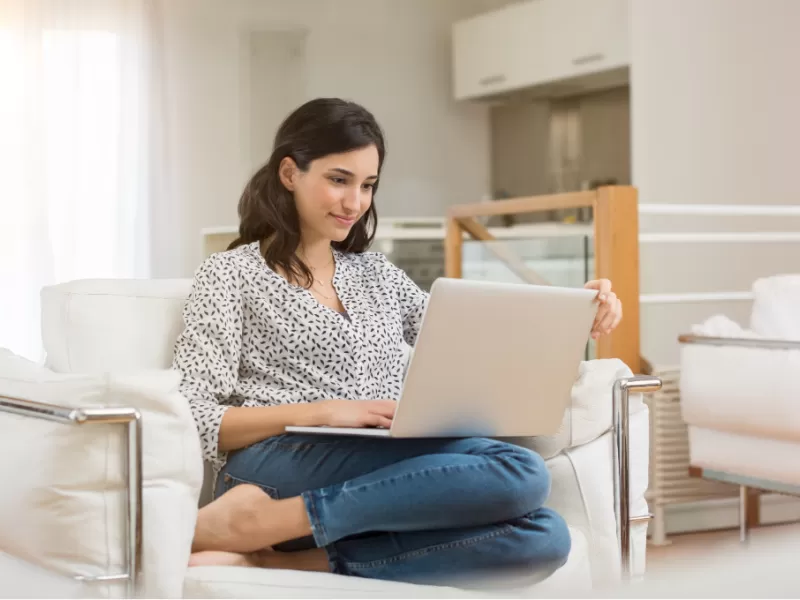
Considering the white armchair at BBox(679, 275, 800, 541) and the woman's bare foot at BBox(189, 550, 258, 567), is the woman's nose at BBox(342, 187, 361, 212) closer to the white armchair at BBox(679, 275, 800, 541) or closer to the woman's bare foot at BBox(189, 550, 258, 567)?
the woman's bare foot at BBox(189, 550, 258, 567)

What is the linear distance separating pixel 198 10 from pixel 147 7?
1.12 feet

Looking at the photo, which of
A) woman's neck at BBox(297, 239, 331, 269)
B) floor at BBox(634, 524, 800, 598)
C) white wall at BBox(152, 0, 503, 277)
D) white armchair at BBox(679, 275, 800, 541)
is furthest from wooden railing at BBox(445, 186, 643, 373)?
white wall at BBox(152, 0, 503, 277)

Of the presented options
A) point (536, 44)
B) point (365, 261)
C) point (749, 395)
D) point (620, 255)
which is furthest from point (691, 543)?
point (536, 44)

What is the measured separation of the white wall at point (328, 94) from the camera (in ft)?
17.6

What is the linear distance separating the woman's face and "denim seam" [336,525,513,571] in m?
0.60

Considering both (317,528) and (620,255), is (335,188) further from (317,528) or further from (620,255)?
(620,255)

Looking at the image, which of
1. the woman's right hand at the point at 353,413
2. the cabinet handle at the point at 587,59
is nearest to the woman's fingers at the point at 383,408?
the woman's right hand at the point at 353,413

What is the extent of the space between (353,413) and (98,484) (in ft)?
1.32

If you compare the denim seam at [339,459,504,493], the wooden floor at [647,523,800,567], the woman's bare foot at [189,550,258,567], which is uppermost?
the denim seam at [339,459,504,493]

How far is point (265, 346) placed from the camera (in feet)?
5.82

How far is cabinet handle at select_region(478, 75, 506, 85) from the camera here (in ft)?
18.0

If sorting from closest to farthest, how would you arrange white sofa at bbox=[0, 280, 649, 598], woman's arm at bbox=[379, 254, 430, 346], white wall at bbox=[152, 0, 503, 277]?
1. white sofa at bbox=[0, 280, 649, 598]
2. woman's arm at bbox=[379, 254, 430, 346]
3. white wall at bbox=[152, 0, 503, 277]

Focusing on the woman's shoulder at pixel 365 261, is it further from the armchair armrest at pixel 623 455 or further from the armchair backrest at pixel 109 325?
the armchair armrest at pixel 623 455

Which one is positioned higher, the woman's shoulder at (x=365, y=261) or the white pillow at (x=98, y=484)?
the woman's shoulder at (x=365, y=261)
